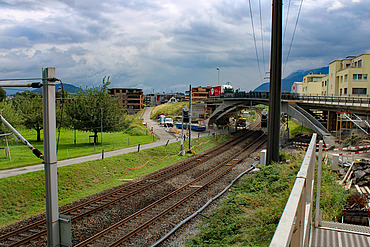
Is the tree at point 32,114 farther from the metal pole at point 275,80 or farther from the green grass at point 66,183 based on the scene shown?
the metal pole at point 275,80

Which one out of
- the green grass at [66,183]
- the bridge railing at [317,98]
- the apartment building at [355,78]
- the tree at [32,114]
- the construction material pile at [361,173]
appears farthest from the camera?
the apartment building at [355,78]

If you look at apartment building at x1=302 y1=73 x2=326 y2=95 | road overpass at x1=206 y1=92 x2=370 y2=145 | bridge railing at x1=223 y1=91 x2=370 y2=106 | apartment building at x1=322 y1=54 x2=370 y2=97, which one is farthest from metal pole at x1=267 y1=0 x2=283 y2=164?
apartment building at x1=302 y1=73 x2=326 y2=95

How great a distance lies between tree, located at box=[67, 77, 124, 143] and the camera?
113 ft

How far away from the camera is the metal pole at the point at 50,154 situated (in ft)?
19.4

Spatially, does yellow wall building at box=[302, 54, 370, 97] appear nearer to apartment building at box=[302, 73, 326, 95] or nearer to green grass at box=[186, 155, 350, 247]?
apartment building at box=[302, 73, 326, 95]

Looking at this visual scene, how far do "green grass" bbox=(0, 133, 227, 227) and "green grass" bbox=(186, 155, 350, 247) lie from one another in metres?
9.07

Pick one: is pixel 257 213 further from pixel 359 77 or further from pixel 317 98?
pixel 359 77

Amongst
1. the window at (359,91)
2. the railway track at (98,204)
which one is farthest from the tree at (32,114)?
the window at (359,91)

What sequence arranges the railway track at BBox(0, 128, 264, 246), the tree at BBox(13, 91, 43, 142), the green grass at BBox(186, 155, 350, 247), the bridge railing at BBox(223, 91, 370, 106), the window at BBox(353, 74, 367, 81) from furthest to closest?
the window at BBox(353, 74, 367, 81)
the tree at BBox(13, 91, 43, 142)
the bridge railing at BBox(223, 91, 370, 106)
the railway track at BBox(0, 128, 264, 246)
the green grass at BBox(186, 155, 350, 247)

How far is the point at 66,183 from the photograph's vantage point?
755 inches

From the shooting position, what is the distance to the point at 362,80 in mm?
45719

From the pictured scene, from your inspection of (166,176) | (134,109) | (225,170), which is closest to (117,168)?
(166,176)

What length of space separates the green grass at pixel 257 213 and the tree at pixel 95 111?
24011 mm

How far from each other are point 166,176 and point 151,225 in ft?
27.2
